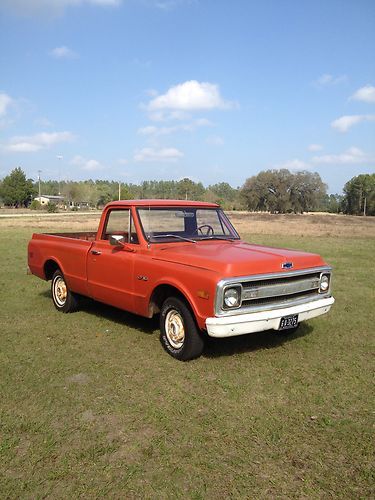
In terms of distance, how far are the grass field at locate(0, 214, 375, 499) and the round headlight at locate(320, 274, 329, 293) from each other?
75 cm

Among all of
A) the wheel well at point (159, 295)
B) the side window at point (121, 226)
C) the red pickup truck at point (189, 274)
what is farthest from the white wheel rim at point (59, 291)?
the wheel well at point (159, 295)

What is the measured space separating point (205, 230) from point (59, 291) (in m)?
2.79

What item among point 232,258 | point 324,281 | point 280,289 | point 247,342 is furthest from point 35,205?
point 280,289

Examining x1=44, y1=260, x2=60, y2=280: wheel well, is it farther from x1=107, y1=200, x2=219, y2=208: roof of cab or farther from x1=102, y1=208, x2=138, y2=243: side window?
x1=107, y1=200, x2=219, y2=208: roof of cab

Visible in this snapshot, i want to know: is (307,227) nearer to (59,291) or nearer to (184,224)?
(59,291)

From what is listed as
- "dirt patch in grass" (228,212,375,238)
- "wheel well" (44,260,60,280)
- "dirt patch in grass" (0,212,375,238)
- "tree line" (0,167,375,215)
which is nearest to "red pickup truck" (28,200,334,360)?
"wheel well" (44,260,60,280)

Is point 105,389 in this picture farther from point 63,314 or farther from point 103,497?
point 63,314

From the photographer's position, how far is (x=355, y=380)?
445cm

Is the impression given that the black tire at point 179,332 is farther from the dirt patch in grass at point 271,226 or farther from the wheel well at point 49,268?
the dirt patch in grass at point 271,226

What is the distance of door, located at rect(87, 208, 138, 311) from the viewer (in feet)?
18.1

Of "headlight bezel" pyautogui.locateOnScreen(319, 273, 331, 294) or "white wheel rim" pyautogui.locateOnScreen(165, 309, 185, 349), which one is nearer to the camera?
"white wheel rim" pyautogui.locateOnScreen(165, 309, 185, 349)

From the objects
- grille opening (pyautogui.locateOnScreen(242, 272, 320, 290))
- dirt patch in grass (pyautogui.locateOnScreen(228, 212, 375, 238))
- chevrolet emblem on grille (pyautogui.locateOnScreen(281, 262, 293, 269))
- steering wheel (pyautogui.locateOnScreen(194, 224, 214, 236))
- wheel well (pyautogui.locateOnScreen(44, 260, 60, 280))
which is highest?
steering wheel (pyautogui.locateOnScreen(194, 224, 214, 236))

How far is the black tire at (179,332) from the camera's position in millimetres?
4660

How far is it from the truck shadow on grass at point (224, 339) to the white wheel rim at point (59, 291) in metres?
0.31
